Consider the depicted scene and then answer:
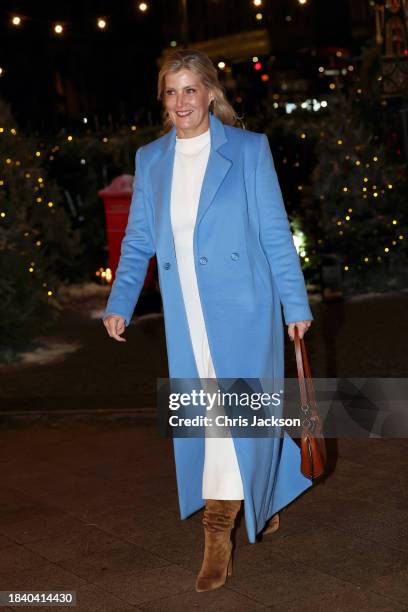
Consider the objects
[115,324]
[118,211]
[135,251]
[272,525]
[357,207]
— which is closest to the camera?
[115,324]

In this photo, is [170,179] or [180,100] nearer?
[180,100]

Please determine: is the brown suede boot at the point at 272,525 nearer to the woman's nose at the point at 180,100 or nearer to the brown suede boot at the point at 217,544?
the brown suede boot at the point at 217,544

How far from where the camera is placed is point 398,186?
1377 cm

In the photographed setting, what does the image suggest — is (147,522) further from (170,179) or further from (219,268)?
(170,179)

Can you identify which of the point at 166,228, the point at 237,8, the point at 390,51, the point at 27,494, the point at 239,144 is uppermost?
the point at 237,8

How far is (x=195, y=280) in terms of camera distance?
16.9 ft

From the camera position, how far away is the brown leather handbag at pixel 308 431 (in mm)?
5059

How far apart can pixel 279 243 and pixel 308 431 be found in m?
0.80

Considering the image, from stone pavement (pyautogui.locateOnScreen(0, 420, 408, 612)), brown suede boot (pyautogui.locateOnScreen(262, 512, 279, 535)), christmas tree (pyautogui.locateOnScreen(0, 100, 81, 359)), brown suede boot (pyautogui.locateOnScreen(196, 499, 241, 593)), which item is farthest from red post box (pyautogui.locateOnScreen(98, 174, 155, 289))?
brown suede boot (pyautogui.locateOnScreen(196, 499, 241, 593))

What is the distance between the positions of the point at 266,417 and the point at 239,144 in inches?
46.2

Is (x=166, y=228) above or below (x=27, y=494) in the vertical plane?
above

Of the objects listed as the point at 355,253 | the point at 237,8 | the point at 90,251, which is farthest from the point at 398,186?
the point at 237,8

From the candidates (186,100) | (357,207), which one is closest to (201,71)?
(186,100)

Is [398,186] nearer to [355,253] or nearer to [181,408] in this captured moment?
[355,253]
